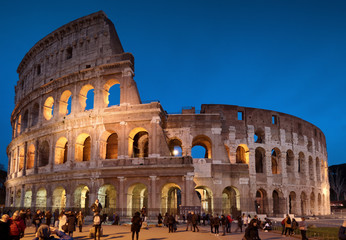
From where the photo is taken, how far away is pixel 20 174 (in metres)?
35.5

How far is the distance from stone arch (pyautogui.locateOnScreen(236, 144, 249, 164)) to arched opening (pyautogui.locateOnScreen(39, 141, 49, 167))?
2035 cm

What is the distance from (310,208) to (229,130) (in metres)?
14.9

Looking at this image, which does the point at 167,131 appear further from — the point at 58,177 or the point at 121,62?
the point at 58,177

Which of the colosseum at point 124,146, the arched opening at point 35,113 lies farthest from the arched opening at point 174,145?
the arched opening at point 35,113

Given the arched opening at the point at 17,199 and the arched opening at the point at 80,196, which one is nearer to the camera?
the arched opening at the point at 80,196

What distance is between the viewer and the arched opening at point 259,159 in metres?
36.2

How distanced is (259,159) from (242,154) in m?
2.71

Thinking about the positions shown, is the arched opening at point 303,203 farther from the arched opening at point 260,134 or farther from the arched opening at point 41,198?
the arched opening at point 41,198

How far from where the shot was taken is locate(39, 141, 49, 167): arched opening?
34.3 metres

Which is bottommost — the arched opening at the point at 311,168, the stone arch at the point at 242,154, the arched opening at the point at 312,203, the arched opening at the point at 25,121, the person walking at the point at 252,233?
the arched opening at the point at 312,203

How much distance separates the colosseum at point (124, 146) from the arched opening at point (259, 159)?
113mm

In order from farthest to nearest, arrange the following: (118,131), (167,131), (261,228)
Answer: (167,131) → (118,131) → (261,228)

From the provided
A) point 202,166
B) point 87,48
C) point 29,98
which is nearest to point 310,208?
point 202,166

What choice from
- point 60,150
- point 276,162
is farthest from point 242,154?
point 60,150
